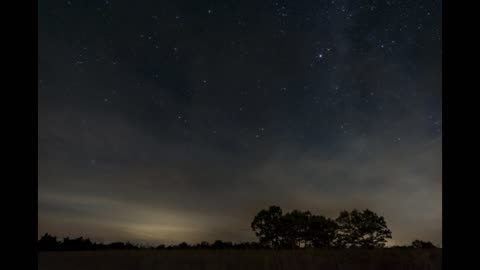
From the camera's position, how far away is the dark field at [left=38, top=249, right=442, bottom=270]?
3879 millimetres

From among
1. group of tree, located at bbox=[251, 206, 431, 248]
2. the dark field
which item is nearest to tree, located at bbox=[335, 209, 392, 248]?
group of tree, located at bbox=[251, 206, 431, 248]

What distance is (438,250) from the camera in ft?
13.4

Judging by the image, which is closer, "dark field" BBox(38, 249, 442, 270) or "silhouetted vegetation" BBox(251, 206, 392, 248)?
"dark field" BBox(38, 249, 442, 270)

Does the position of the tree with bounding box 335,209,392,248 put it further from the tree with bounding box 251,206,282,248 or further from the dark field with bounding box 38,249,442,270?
the dark field with bounding box 38,249,442,270

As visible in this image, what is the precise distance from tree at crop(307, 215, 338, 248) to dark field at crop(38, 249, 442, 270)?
29.7 metres

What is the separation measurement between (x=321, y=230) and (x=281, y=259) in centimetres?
3132

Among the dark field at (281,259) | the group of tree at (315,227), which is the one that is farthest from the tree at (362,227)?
the dark field at (281,259)

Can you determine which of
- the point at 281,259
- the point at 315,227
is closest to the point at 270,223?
the point at 315,227

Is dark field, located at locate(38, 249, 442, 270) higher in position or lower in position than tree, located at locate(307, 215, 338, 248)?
higher

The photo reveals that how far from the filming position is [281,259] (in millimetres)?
4098
